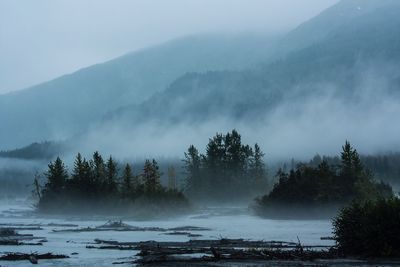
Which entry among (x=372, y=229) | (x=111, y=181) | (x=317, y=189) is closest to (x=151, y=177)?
(x=111, y=181)

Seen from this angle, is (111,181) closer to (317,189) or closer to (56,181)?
(56,181)

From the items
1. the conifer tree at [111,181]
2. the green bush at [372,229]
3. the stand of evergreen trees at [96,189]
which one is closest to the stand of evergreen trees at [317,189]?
the stand of evergreen trees at [96,189]

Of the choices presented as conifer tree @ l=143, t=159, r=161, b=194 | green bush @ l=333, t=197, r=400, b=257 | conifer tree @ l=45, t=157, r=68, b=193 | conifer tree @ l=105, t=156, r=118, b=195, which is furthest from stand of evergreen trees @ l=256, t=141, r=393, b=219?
green bush @ l=333, t=197, r=400, b=257

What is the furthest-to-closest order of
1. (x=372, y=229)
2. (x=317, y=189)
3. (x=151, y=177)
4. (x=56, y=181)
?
(x=56, y=181) < (x=151, y=177) < (x=317, y=189) < (x=372, y=229)

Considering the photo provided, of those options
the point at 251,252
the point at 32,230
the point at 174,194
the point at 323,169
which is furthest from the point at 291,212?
the point at 251,252

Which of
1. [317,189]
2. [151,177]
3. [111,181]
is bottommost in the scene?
[317,189]

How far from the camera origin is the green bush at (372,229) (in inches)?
2094

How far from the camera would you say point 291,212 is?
505 feet

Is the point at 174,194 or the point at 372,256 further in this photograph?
the point at 174,194

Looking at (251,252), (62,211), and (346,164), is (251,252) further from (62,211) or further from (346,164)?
(62,211)

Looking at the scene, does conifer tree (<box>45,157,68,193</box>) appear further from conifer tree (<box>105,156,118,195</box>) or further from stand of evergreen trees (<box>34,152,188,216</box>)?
conifer tree (<box>105,156,118,195</box>)

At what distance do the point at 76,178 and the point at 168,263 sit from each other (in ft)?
486

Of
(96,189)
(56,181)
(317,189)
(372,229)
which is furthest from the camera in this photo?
(56,181)

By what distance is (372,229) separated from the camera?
53.5 meters
